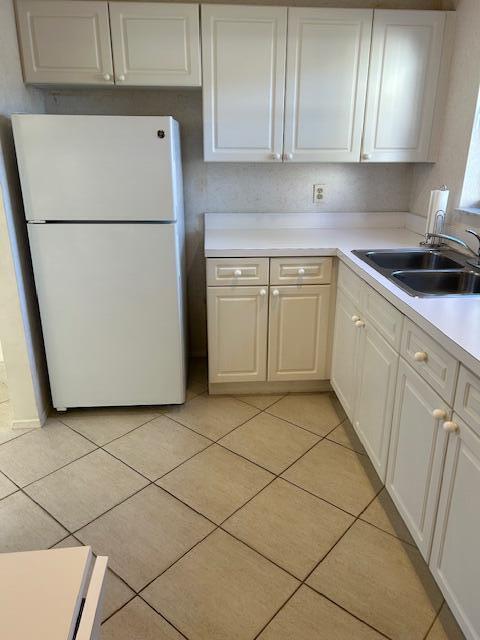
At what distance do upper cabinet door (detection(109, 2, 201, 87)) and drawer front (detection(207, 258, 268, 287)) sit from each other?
92 centimetres

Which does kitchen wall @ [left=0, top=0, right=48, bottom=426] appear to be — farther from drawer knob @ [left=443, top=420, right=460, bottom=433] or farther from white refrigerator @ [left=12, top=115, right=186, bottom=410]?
drawer knob @ [left=443, top=420, right=460, bottom=433]

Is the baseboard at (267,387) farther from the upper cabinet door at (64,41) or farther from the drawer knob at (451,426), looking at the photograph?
the upper cabinet door at (64,41)

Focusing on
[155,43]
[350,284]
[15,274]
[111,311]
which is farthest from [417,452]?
[155,43]

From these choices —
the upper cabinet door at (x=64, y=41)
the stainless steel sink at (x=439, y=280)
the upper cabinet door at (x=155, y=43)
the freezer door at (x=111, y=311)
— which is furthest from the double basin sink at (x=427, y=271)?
the upper cabinet door at (x=64, y=41)

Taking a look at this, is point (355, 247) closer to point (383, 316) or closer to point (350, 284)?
Answer: point (350, 284)

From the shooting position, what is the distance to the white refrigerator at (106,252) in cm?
213

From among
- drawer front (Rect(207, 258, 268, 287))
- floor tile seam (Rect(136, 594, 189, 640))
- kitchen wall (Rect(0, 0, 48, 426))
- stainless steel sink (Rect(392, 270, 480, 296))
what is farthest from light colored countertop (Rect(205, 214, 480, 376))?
floor tile seam (Rect(136, 594, 189, 640))

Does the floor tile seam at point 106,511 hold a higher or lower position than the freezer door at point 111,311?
lower

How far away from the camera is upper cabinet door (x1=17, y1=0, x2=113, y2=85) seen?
7.30ft

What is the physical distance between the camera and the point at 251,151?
2.53 meters

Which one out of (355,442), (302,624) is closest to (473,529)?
(302,624)

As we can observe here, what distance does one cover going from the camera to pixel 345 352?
2387mm

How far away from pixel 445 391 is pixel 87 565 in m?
1.06

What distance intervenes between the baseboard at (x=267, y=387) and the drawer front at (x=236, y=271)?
640 mm
